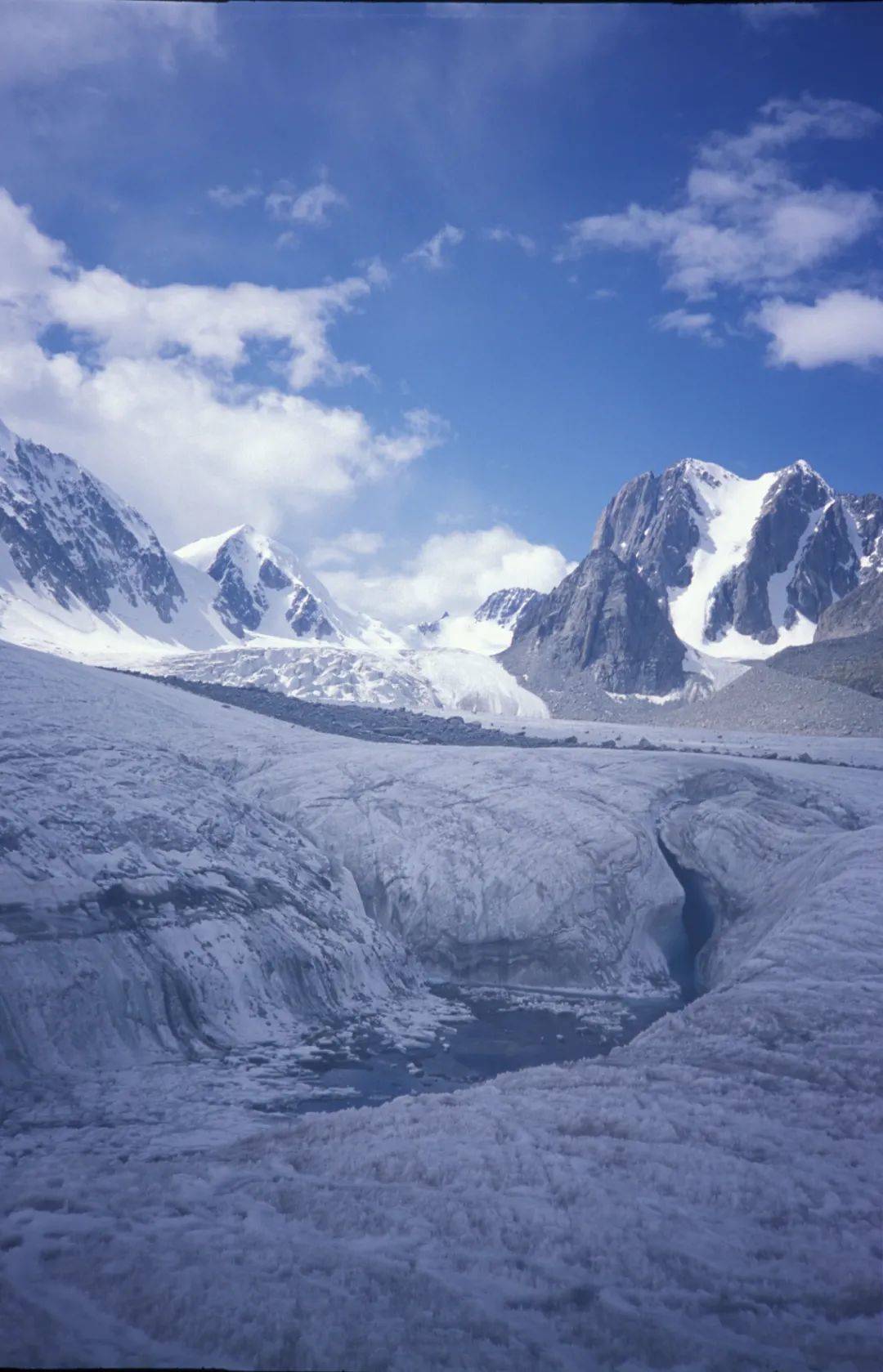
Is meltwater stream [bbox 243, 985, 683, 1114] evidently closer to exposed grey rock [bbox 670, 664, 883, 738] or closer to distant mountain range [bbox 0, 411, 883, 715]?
exposed grey rock [bbox 670, 664, 883, 738]

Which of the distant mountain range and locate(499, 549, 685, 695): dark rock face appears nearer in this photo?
the distant mountain range

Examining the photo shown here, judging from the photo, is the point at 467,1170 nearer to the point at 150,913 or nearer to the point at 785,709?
the point at 150,913

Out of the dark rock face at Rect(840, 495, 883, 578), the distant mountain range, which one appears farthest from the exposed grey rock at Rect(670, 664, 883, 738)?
the dark rock face at Rect(840, 495, 883, 578)

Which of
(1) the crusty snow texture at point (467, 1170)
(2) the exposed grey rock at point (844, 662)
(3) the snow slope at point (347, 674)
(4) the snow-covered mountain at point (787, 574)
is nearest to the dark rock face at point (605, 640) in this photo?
(3) the snow slope at point (347, 674)

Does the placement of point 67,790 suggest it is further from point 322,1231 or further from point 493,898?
point 322,1231

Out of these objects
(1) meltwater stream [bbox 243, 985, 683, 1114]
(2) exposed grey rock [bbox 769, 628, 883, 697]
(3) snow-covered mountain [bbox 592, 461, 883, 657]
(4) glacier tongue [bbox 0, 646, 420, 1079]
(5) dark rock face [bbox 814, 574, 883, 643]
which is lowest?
(1) meltwater stream [bbox 243, 985, 683, 1114]

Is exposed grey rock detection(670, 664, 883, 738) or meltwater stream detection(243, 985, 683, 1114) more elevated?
exposed grey rock detection(670, 664, 883, 738)

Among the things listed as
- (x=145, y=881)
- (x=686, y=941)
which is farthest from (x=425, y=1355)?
(x=686, y=941)

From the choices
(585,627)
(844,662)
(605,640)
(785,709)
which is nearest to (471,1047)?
(785,709)
